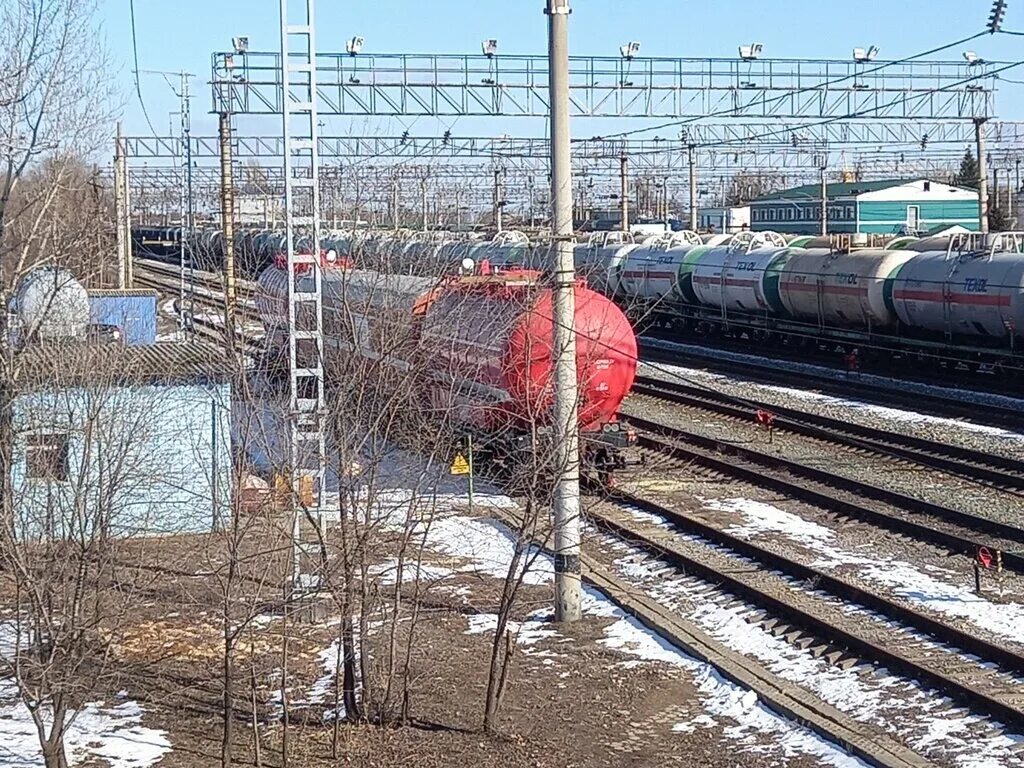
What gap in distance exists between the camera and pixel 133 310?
27.1m

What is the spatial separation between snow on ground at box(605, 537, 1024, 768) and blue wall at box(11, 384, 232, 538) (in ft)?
15.6

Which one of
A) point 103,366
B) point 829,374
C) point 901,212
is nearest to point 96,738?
point 103,366

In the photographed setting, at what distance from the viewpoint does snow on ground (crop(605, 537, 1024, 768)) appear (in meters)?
9.51

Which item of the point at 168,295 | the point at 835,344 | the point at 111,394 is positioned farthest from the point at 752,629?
the point at 168,295

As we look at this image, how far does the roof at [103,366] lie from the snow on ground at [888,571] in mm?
6850

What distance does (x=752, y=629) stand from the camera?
41.0 feet

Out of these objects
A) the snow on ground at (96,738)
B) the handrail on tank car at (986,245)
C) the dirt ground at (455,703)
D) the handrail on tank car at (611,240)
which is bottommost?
the snow on ground at (96,738)

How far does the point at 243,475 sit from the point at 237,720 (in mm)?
2159

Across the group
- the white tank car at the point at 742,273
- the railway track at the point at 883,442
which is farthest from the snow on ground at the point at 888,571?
the white tank car at the point at 742,273

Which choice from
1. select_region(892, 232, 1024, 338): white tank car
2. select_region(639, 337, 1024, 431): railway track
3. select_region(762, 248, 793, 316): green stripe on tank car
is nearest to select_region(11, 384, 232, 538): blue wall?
select_region(639, 337, 1024, 431): railway track

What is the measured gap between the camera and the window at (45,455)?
11195 mm

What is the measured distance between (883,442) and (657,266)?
801 inches

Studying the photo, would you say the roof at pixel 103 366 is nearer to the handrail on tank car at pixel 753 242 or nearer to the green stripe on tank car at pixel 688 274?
the handrail on tank car at pixel 753 242

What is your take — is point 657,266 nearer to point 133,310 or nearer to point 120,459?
point 133,310
